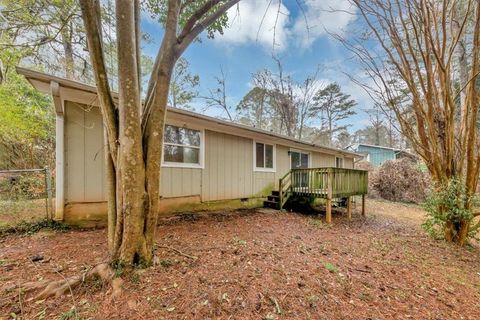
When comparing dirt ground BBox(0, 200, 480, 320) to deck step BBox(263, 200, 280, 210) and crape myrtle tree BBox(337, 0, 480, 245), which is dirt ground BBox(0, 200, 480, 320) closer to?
→ crape myrtle tree BBox(337, 0, 480, 245)

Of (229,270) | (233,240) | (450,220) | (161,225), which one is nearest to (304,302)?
(229,270)

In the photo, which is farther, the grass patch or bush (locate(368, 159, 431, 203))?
bush (locate(368, 159, 431, 203))

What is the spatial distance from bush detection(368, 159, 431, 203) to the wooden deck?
7393mm

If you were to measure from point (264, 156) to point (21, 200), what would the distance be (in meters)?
7.44

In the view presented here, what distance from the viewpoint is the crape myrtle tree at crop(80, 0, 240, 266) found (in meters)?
2.59

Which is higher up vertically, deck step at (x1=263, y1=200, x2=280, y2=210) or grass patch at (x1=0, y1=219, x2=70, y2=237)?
grass patch at (x1=0, y1=219, x2=70, y2=237)

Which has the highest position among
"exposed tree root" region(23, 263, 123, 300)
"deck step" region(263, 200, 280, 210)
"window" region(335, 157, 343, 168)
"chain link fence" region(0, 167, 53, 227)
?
"window" region(335, 157, 343, 168)

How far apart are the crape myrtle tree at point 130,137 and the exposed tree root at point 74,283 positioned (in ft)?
0.57

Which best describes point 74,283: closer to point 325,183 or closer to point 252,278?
point 252,278

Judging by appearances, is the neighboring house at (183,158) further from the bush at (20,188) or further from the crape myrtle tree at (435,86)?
the crape myrtle tree at (435,86)

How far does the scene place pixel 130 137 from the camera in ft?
8.54

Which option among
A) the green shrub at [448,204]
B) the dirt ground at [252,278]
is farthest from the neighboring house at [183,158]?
the green shrub at [448,204]

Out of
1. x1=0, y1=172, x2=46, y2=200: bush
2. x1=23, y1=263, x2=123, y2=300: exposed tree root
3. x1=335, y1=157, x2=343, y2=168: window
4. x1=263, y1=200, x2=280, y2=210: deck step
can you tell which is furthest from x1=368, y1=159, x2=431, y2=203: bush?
x1=0, y1=172, x2=46, y2=200: bush

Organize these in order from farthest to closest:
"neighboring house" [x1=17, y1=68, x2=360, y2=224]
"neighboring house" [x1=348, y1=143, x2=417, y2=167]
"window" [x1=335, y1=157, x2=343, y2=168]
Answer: "neighboring house" [x1=348, y1=143, x2=417, y2=167] → "window" [x1=335, y1=157, x2=343, y2=168] → "neighboring house" [x1=17, y1=68, x2=360, y2=224]
